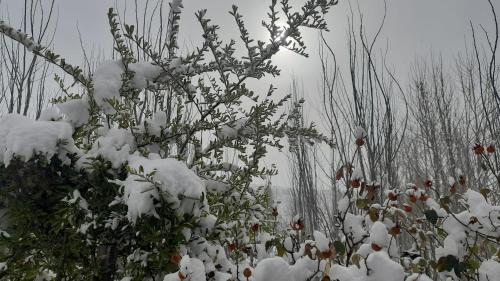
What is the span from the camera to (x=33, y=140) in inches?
51.3

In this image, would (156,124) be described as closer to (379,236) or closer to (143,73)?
(143,73)

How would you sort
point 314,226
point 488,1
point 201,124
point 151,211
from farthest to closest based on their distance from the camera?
point 314,226
point 488,1
point 201,124
point 151,211

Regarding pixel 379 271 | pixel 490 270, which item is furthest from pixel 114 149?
pixel 490 270

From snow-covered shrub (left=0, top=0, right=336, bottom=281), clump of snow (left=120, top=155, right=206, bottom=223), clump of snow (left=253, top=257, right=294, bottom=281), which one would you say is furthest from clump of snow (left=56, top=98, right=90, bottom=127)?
clump of snow (left=253, top=257, right=294, bottom=281)

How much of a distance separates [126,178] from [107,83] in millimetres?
475

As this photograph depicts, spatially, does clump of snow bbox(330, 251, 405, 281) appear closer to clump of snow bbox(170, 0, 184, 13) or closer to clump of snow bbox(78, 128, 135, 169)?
clump of snow bbox(78, 128, 135, 169)

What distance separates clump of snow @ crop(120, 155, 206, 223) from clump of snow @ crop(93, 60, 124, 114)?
1.31 ft

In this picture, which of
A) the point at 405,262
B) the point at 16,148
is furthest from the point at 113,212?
the point at 405,262

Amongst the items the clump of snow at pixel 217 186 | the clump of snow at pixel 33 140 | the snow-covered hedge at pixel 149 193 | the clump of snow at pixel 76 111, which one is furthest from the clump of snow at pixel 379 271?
the clump of snow at pixel 76 111

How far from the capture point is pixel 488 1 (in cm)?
298

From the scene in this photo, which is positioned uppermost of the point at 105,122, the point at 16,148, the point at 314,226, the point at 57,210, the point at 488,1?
the point at 488,1

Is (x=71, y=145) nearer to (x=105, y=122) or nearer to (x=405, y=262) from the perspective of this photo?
(x=105, y=122)

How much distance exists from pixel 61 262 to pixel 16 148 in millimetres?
458

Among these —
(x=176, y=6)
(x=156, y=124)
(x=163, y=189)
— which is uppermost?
(x=176, y=6)
